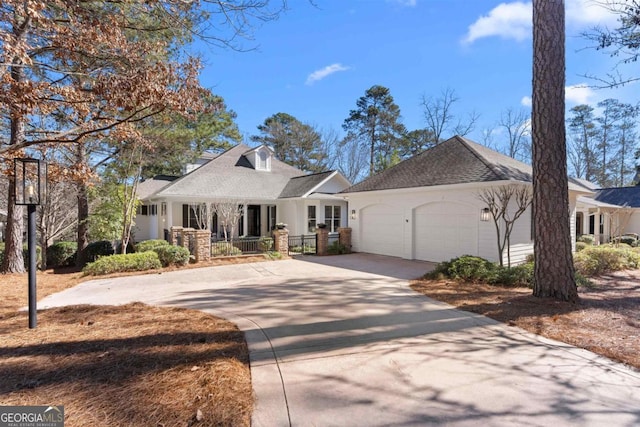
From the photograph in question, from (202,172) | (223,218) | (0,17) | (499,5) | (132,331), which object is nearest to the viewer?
(132,331)

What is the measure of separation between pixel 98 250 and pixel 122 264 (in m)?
4.39

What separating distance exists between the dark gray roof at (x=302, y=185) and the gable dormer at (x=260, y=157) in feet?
6.70

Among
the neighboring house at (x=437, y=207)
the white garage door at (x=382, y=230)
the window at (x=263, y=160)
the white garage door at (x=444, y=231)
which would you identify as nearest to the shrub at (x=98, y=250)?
the window at (x=263, y=160)

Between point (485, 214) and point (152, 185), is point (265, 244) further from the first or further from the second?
point (152, 185)

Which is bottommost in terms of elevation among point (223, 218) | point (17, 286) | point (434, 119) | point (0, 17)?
point (17, 286)

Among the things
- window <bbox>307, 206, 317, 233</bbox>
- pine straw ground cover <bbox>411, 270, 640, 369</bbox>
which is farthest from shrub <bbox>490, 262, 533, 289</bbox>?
window <bbox>307, 206, 317, 233</bbox>

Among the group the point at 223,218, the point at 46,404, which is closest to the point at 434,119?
the point at 223,218

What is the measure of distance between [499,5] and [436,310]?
960cm

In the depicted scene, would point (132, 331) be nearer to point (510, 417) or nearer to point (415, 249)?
point (510, 417)

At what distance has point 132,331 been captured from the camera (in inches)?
169

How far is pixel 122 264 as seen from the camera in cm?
1030

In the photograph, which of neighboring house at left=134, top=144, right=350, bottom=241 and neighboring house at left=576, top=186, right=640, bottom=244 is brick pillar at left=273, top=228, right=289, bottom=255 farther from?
neighboring house at left=576, top=186, right=640, bottom=244

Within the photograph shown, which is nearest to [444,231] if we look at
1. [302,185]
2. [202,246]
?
[202,246]

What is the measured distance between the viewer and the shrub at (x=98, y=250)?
44.0ft
